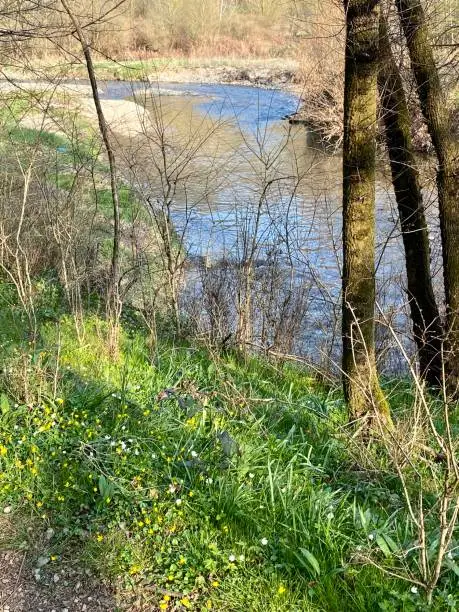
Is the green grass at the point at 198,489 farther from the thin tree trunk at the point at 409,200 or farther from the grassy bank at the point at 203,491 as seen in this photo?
the thin tree trunk at the point at 409,200

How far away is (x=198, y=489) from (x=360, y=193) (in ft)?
7.04

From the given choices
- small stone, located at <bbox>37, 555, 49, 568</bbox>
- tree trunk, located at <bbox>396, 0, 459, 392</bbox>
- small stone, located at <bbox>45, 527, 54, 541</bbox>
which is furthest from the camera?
tree trunk, located at <bbox>396, 0, 459, 392</bbox>

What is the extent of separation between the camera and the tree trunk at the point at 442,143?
5.39 m

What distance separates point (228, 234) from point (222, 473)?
8504 millimetres

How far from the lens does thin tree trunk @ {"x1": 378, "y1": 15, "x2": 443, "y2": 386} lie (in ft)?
18.7

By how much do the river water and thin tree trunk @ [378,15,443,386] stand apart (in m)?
0.28

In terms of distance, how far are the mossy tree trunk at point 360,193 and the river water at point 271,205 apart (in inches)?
14.0

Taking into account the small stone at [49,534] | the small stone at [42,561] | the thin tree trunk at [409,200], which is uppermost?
the thin tree trunk at [409,200]

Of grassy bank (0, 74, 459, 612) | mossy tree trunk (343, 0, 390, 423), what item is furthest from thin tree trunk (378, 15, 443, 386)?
grassy bank (0, 74, 459, 612)

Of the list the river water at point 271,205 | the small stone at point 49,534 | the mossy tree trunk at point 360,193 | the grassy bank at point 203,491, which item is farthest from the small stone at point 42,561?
the river water at point 271,205

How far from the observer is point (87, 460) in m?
3.54

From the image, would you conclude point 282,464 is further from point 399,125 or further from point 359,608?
point 399,125

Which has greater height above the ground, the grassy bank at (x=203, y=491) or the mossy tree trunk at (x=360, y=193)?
the mossy tree trunk at (x=360, y=193)

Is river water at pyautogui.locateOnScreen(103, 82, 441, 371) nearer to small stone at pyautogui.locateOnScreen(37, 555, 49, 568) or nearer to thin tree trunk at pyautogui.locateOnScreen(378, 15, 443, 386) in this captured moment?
thin tree trunk at pyautogui.locateOnScreen(378, 15, 443, 386)
